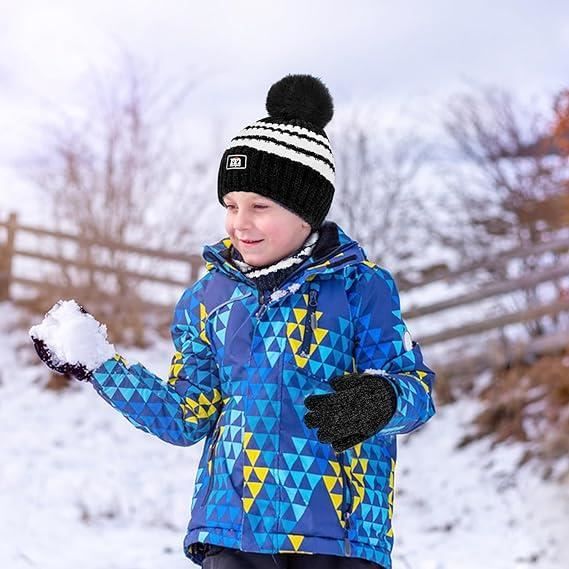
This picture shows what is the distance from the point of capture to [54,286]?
10.9 m

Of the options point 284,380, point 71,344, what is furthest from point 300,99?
point 71,344

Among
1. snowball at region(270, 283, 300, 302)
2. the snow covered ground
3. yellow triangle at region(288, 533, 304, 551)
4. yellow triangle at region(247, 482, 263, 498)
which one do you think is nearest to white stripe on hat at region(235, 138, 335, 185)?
snowball at region(270, 283, 300, 302)

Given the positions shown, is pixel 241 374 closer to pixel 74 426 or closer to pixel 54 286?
pixel 74 426

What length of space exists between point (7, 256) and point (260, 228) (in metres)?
10.0

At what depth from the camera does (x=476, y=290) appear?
31.6ft

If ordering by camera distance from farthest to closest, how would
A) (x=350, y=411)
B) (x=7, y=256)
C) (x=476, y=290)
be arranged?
(x=7, y=256) → (x=476, y=290) → (x=350, y=411)

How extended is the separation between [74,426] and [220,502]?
6823 mm

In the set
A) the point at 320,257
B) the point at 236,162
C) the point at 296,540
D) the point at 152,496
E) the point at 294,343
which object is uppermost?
the point at 152,496

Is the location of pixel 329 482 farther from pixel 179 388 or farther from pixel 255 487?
pixel 179 388

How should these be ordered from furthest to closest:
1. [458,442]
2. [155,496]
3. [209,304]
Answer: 1. [458,442]
2. [155,496]
3. [209,304]

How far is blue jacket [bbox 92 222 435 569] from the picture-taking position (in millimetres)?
2078

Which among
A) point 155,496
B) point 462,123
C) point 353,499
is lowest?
point 353,499

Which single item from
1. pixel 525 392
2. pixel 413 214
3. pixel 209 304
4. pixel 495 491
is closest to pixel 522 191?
pixel 413 214

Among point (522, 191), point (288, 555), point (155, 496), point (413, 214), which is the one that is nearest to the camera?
point (288, 555)
